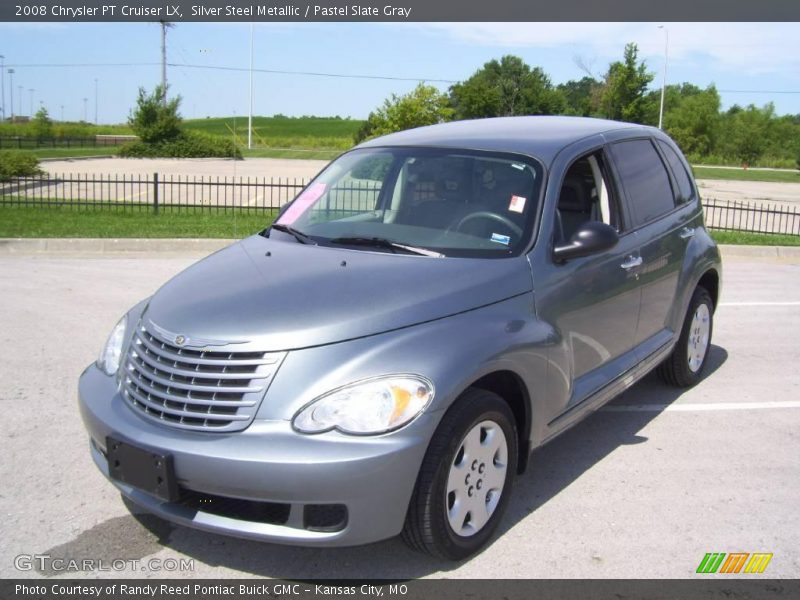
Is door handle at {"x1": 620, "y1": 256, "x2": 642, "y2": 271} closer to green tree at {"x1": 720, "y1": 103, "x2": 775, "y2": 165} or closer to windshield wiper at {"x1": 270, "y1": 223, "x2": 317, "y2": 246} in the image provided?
windshield wiper at {"x1": 270, "y1": 223, "x2": 317, "y2": 246}

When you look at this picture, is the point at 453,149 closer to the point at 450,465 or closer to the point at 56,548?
the point at 450,465

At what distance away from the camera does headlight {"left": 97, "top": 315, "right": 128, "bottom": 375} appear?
3908 mm

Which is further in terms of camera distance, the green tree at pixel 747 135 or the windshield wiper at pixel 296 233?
the green tree at pixel 747 135

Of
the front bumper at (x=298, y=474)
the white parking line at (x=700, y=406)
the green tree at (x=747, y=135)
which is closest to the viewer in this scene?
the front bumper at (x=298, y=474)

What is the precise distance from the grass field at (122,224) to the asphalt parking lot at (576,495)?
687 centimetres

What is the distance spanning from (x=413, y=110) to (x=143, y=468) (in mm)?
27741

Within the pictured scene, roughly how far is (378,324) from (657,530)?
1.74 metres

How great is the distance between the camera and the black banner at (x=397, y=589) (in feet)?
11.0

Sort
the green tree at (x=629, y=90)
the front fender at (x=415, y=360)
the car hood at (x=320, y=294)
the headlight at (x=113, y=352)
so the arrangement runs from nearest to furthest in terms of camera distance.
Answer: the front fender at (x=415, y=360) < the car hood at (x=320, y=294) < the headlight at (x=113, y=352) < the green tree at (x=629, y=90)

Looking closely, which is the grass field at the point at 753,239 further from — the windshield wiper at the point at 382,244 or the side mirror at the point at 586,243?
the windshield wiper at the point at 382,244

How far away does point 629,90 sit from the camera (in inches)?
1622

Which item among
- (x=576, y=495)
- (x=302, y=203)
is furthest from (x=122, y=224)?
(x=576, y=495)

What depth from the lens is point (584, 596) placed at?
3.39 metres

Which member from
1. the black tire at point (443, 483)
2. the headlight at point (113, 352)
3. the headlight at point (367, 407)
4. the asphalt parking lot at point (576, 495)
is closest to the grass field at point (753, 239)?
the asphalt parking lot at point (576, 495)
